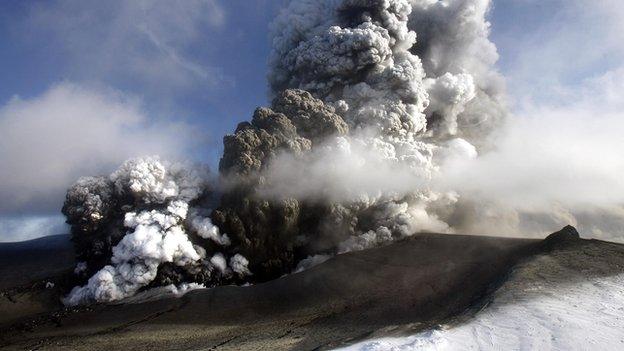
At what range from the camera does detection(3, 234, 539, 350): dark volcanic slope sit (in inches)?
758

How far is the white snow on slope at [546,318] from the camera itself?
1418 cm

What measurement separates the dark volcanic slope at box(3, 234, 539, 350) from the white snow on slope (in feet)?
6.43

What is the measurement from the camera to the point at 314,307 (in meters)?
23.2

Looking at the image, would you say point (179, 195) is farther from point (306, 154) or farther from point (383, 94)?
point (383, 94)

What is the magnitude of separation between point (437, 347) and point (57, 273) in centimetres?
3108

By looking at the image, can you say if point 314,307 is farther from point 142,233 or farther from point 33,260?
point 33,260

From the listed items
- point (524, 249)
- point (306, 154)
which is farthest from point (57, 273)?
point (524, 249)

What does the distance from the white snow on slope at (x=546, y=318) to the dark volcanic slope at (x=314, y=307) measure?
1961 millimetres

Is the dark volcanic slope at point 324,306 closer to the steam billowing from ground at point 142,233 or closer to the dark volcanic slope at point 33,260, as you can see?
the steam billowing from ground at point 142,233

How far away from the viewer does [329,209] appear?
110ft

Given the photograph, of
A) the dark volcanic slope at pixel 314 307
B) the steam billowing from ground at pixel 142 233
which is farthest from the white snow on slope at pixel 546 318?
the steam billowing from ground at pixel 142 233

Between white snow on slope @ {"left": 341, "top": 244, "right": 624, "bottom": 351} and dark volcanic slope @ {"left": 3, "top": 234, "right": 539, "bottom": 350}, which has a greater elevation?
dark volcanic slope @ {"left": 3, "top": 234, "right": 539, "bottom": 350}

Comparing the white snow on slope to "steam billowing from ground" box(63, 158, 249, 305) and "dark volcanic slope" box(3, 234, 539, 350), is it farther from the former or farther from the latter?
"steam billowing from ground" box(63, 158, 249, 305)

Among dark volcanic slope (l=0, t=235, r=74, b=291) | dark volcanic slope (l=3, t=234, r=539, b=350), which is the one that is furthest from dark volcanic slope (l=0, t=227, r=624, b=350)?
dark volcanic slope (l=0, t=235, r=74, b=291)
